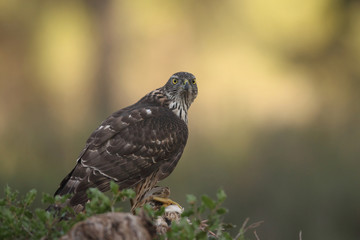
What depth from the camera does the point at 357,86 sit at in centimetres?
1316

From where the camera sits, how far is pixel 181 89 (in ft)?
20.3

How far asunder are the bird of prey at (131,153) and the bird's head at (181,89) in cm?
22

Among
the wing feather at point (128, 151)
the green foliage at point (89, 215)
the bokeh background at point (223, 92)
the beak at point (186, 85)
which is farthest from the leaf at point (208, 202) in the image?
the bokeh background at point (223, 92)

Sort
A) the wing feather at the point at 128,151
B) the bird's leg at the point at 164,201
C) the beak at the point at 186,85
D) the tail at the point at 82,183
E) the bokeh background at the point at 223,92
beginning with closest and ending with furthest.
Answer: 1. the tail at the point at 82,183
2. the wing feather at the point at 128,151
3. the bird's leg at the point at 164,201
4. the beak at the point at 186,85
5. the bokeh background at the point at 223,92

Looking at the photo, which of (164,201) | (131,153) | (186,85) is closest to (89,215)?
(131,153)

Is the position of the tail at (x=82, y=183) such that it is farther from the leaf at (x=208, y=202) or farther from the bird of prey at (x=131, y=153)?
the leaf at (x=208, y=202)

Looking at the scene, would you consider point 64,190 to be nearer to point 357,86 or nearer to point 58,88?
point 58,88

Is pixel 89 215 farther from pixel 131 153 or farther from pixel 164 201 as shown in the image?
pixel 164 201

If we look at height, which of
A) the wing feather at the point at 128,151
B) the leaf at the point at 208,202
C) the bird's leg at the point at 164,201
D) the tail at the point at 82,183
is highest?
the leaf at the point at 208,202

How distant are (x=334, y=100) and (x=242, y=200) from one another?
12.9 ft

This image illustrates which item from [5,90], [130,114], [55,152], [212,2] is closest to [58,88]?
[5,90]

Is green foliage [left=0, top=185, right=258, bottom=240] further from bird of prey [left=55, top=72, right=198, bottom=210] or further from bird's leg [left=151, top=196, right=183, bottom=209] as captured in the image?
bird's leg [left=151, top=196, right=183, bottom=209]

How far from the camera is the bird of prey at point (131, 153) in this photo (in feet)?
16.9

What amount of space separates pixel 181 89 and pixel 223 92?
5.51m
